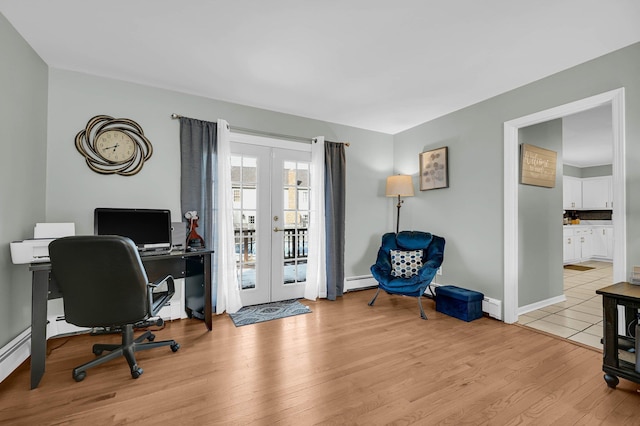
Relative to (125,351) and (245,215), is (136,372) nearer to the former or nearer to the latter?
(125,351)

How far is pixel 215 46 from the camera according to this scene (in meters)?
2.33

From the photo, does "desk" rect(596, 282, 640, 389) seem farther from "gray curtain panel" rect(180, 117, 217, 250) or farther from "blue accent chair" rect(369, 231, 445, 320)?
"gray curtain panel" rect(180, 117, 217, 250)

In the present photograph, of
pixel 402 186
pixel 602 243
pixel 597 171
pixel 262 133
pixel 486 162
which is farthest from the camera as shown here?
pixel 597 171

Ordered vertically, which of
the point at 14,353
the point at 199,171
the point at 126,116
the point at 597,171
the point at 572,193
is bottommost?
the point at 14,353

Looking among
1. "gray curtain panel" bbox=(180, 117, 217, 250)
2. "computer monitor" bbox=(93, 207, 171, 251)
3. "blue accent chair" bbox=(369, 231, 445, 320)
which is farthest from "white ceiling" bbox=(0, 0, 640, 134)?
"blue accent chair" bbox=(369, 231, 445, 320)

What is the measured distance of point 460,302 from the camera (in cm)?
316

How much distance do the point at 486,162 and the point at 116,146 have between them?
4002mm

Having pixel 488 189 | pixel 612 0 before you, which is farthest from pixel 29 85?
pixel 488 189

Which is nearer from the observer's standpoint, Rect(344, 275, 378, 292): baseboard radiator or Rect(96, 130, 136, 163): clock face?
Rect(96, 130, 136, 163): clock face

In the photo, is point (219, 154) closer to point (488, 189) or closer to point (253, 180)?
point (253, 180)

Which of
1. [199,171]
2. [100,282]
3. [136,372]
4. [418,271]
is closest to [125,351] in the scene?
[136,372]

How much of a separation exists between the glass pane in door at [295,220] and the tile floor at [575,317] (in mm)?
2677

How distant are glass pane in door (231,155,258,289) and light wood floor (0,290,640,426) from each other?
0.85 metres

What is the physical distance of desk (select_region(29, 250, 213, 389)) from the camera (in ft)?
6.30
